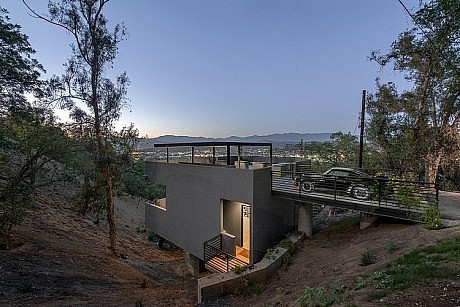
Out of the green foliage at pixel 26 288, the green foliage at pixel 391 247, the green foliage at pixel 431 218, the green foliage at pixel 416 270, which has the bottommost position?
the green foliage at pixel 26 288

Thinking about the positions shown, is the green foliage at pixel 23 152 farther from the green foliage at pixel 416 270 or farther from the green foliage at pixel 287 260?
the green foliage at pixel 416 270

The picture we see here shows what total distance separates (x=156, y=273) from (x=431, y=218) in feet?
39.7

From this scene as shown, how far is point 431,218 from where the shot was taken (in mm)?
7953

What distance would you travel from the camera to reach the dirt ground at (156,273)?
6230 mm

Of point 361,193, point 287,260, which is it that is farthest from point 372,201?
point 287,260

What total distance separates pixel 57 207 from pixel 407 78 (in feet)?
82.0

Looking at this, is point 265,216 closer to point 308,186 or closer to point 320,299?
point 308,186

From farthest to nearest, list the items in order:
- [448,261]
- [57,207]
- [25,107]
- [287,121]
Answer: [287,121]
[57,207]
[25,107]
[448,261]

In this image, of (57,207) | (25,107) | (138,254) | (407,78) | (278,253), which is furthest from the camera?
(57,207)

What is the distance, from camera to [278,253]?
945 centimetres

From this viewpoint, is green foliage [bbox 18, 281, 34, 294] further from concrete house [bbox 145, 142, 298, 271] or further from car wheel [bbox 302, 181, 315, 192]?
car wheel [bbox 302, 181, 315, 192]

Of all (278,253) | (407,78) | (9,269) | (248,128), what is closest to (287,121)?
(248,128)

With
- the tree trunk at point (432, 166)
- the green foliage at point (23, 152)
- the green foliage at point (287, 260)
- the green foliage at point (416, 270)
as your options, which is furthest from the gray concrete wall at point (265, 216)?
the tree trunk at point (432, 166)

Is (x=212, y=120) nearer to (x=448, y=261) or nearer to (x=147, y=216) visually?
(x=147, y=216)
